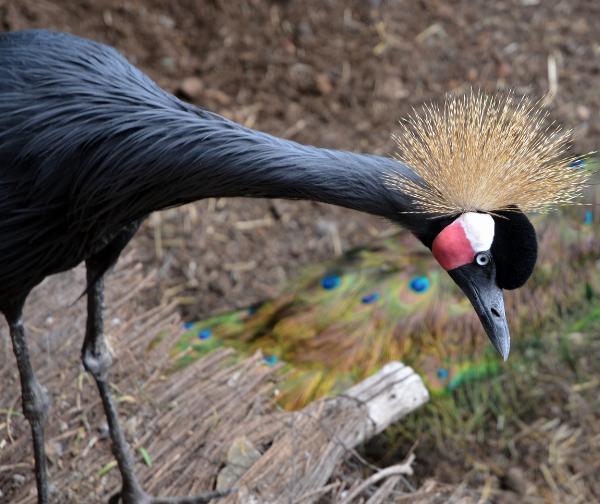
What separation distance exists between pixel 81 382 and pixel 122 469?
355 mm

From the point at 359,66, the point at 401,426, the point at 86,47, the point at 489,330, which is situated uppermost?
the point at 86,47

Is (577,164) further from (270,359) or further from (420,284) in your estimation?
(270,359)

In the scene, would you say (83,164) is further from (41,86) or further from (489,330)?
(489,330)

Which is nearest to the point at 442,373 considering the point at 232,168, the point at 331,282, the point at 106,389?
the point at 331,282

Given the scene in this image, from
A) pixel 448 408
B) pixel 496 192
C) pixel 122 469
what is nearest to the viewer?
pixel 496 192

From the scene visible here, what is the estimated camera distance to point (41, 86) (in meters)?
1.61

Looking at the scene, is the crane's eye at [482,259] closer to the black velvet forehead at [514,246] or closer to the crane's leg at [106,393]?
the black velvet forehead at [514,246]

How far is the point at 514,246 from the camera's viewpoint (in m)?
1.43

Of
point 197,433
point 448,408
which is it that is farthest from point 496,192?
point 448,408

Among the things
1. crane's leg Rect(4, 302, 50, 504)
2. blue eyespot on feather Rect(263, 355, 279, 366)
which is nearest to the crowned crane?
crane's leg Rect(4, 302, 50, 504)

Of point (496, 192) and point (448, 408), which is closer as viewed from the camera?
point (496, 192)

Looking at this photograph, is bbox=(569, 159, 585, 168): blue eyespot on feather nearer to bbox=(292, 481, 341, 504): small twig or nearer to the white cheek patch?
the white cheek patch

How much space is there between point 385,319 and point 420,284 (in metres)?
0.15

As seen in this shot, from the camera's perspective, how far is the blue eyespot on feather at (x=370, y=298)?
2.58 m
